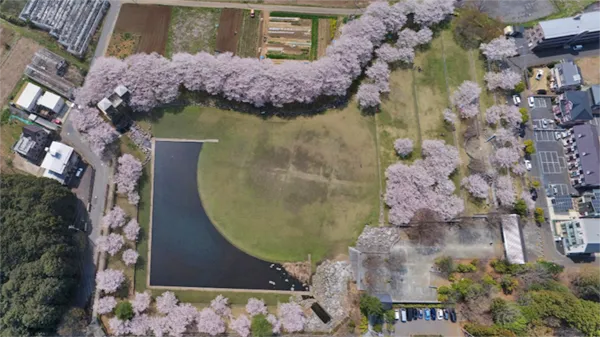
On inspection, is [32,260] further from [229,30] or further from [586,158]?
[586,158]

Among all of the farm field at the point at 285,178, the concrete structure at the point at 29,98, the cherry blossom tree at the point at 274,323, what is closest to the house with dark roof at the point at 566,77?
the farm field at the point at 285,178

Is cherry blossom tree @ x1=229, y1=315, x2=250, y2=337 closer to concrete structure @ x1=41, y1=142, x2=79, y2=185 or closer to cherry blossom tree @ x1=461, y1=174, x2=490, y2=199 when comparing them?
concrete structure @ x1=41, y1=142, x2=79, y2=185

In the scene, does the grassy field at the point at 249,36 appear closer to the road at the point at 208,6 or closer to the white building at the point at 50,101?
the road at the point at 208,6

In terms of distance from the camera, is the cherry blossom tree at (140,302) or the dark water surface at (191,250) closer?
the cherry blossom tree at (140,302)

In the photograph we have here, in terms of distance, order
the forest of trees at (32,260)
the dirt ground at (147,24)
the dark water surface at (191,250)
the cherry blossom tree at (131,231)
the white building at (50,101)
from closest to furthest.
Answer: the forest of trees at (32,260)
the cherry blossom tree at (131,231)
the dark water surface at (191,250)
the white building at (50,101)
the dirt ground at (147,24)

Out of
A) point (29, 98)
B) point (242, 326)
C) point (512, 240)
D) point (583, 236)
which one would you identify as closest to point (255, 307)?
point (242, 326)

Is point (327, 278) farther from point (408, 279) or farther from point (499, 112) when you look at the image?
point (499, 112)

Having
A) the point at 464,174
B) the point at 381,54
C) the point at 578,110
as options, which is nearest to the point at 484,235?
the point at 464,174
